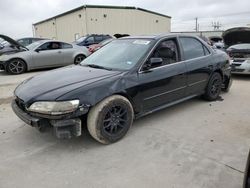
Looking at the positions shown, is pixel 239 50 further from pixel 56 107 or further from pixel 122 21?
pixel 122 21

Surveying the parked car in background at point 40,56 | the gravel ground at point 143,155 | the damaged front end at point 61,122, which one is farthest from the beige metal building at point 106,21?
the damaged front end at point 61,122

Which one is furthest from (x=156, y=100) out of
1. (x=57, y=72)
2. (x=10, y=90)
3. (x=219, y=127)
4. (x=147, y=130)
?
(x=10, y=90)

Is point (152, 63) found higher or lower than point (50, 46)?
lower

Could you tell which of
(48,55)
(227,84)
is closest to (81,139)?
(227,84)

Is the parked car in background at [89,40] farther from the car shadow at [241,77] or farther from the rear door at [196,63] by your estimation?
the rear door at [196,63]

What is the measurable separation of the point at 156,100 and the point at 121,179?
5.79 feet

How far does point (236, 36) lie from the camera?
9602 mm

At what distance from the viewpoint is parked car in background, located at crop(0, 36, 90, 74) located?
10367mm

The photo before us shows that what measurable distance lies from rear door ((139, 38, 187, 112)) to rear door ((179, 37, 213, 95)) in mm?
192

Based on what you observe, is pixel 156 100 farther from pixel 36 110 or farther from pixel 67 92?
pixel 36 110

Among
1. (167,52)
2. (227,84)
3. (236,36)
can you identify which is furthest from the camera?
(236,36)

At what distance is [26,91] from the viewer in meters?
3.85

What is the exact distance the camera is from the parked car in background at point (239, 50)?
816 centimetres

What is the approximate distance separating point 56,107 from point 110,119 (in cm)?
80
